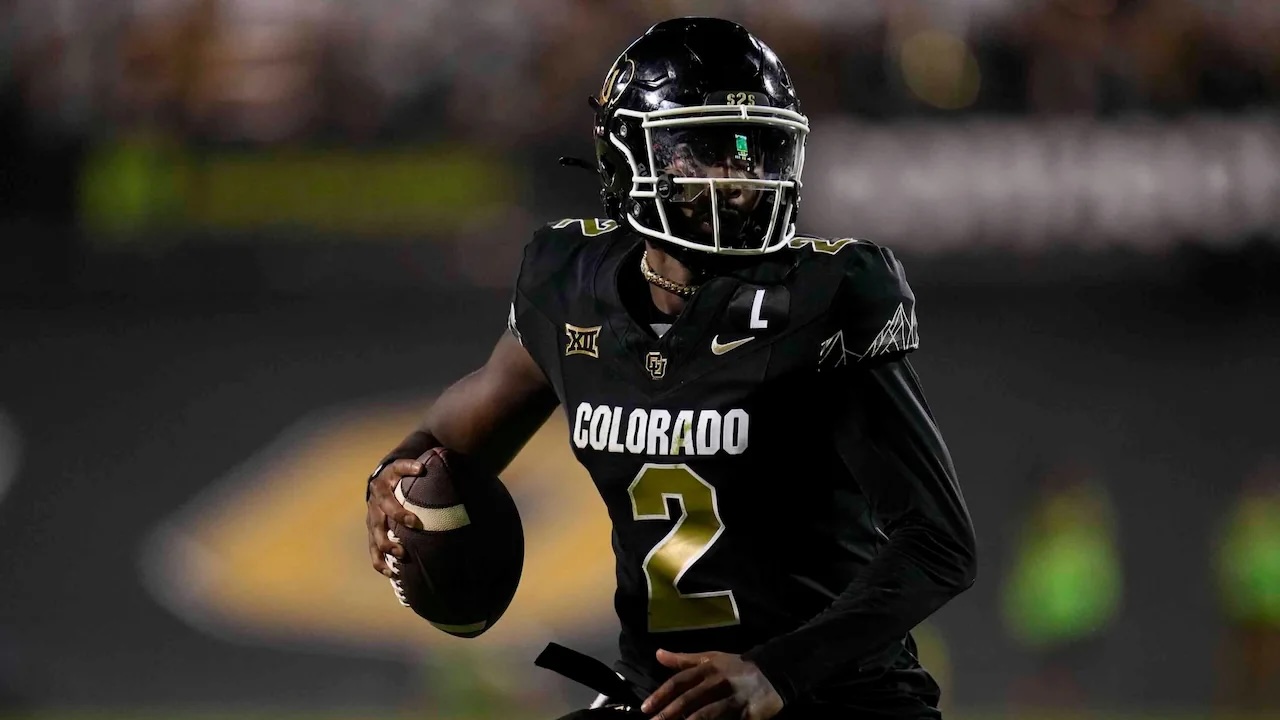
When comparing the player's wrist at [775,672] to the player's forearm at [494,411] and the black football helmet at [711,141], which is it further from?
the player's forearm at [494,411]

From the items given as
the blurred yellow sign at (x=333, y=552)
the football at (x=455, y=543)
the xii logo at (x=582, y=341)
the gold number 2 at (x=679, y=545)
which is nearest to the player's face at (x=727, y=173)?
the xii logo at (x=582, y=341)

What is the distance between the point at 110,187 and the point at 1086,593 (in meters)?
4.69

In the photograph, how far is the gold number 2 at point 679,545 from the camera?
91.0 inches

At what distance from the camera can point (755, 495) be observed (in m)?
2.31

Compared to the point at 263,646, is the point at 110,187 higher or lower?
higher

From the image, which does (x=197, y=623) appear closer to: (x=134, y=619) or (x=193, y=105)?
(x=134, y=619)

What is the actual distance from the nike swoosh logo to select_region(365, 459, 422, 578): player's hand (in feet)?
1.63

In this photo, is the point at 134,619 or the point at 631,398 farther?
the point at 134,619

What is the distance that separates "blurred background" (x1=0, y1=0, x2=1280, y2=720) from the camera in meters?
6.96

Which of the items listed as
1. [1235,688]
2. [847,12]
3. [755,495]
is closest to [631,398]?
[755,495]

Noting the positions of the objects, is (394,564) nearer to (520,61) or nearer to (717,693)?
(717,693)

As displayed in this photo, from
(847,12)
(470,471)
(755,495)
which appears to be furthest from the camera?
(847,12)

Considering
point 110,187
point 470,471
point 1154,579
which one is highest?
point 470,471

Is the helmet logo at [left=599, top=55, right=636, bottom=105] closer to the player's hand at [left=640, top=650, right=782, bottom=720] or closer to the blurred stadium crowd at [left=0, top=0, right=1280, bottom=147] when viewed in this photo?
the player's hand at [left=640, top=650, right=782, bottom=720]
